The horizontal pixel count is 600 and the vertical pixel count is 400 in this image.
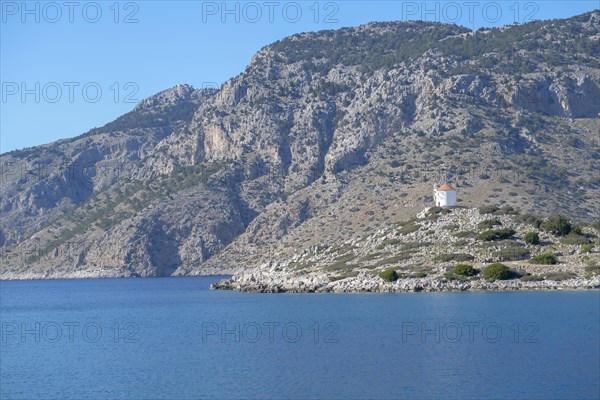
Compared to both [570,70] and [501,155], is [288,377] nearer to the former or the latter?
[501,155]

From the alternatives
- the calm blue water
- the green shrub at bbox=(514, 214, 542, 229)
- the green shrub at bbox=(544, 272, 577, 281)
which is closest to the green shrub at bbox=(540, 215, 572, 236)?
the green shrub at bbox=(514, 214, 542, 229)

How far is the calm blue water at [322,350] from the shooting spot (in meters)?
35.0

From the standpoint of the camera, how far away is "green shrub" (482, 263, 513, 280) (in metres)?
71.1

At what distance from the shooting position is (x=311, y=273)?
8588 centimetres

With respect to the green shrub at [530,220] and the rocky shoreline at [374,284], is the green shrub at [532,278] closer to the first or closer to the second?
the rocky shoreline at [374,284]

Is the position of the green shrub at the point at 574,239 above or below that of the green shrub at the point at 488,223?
below

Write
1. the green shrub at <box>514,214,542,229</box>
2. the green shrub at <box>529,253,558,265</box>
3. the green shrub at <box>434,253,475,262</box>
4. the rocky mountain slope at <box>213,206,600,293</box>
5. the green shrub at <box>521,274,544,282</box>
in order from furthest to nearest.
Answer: the green shrub at <box>514,214,542,229</box>
the green shrub at <box>434,253,475,262</box>
the green shrub at <box>529,253,558,265</box>
the rocky mountain slope at <box>213,206,600,293</box>
the green shrub at <box>521,274,544,282</box>

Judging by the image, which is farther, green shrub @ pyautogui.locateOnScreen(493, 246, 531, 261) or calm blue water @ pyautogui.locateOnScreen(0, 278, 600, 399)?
green shrub @ pyautogui.locateOnScreen(493, 246, 531, 261)

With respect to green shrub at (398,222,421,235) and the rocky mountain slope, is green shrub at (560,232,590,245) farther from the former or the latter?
green shrub at (398,222,421,235)

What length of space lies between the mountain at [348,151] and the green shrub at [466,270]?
32.9m

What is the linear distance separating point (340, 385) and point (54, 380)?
1204cm

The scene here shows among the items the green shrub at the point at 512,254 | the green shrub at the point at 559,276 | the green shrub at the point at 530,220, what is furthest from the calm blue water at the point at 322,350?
the green shrub at the point at 530,220

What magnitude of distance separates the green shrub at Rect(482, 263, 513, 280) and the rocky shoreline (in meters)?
0.52

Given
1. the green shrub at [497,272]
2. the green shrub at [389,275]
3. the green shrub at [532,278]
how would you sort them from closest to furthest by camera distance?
the green shrub at [532,278] < the green shrub at [497,272] < the green shrub at [389,275]
